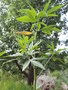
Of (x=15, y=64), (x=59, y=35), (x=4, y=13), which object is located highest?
(x=4, y=13)

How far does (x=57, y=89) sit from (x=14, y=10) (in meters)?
2.30

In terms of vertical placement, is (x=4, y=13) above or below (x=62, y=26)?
above

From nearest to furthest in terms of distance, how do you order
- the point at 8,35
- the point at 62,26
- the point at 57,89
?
1. the point at 57,89
2. the point at 8,35
3. the point at 62,26

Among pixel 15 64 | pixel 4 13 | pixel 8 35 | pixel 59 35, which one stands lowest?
pixel 15 64

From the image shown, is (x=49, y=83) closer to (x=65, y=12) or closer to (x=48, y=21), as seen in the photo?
(x=48, y=21)

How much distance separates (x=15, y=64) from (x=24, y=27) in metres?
0.92

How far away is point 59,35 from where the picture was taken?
448 centimetres

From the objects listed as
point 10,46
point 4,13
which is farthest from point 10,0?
point 10,46

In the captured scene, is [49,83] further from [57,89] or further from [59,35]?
[59,35]

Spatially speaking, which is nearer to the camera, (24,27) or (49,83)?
(49,83)

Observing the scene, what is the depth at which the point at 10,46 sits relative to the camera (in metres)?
4.11

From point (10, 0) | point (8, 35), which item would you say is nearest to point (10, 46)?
point (8, 35)

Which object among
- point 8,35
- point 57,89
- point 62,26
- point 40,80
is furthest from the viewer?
point 62,26

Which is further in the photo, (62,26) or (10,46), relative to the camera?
(62,26)
